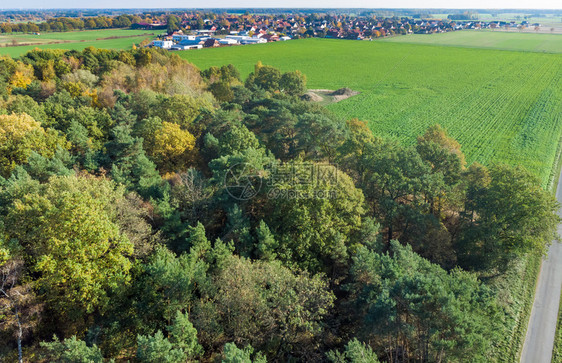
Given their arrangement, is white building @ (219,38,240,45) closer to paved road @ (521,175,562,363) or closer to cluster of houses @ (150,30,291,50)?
cluster of houses @ (150,30,291,50)

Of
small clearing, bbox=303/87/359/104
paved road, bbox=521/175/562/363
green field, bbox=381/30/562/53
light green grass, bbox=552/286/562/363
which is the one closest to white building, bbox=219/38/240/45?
small clearing, bbox=303/87/359/104

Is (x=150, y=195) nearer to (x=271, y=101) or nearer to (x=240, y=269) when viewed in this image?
(x=240, y=269)

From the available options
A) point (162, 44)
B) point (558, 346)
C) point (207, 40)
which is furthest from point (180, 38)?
point (558, 346)

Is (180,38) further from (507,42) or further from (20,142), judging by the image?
(507,42)

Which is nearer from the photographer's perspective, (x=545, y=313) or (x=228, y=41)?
(x=545, y=313)

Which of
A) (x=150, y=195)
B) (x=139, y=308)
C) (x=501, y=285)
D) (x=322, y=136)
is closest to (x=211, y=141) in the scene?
(x=150, y=195)

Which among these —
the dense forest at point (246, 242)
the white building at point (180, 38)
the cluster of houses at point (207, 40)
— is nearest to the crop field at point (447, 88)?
the cluster of houses at point (207, 40)

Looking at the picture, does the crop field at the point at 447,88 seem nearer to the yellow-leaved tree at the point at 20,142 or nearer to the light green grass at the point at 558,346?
the light green grass at the point at 558,346

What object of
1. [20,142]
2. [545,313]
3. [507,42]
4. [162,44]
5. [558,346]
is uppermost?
[507,42]
